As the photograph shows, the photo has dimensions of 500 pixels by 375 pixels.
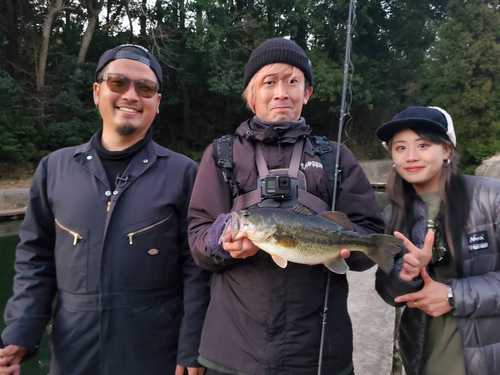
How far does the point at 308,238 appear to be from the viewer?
1.93 metres

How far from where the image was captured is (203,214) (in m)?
2.08

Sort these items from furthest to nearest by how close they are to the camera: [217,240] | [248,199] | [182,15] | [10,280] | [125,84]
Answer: [182,15] → [10,280] → [125,84] → [248,199] → [217,240]

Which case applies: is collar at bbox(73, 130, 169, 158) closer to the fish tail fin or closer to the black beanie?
the black beanie

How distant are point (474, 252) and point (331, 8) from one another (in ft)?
81.8

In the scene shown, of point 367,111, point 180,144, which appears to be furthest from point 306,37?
point 180,144

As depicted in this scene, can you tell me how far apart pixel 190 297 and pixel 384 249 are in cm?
118

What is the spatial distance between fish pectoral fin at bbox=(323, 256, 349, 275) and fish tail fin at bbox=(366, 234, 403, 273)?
0.14 metres

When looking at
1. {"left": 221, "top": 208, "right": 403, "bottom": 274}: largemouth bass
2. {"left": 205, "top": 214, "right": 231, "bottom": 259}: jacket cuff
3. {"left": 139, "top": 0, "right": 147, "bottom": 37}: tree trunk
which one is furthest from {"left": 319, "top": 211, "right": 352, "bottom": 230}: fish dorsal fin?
{"left": 139, "top": 0, "right": 147, "bottom": 37}: tree trunk

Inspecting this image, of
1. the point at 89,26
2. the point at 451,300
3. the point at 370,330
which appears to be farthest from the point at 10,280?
the point at 89,26

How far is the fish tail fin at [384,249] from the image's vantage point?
196 cm

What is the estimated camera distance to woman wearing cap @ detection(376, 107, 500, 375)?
2146 mm

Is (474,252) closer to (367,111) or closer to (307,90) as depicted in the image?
(307,90)

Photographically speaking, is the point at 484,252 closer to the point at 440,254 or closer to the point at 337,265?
the point at 440,254

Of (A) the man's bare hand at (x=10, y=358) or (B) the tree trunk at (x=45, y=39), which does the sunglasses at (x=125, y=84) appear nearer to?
(A) the man's bare hand at (x=10, y=358)
